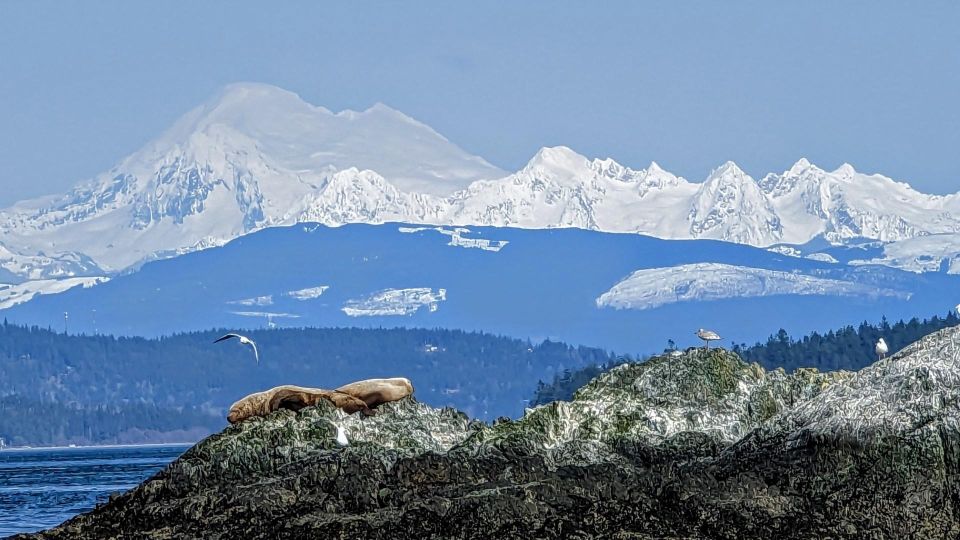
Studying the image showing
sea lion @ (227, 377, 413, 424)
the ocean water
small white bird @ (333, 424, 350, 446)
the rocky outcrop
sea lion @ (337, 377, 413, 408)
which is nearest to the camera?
the rocky outcrop

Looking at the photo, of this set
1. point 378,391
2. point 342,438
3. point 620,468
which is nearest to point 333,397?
point 378,391

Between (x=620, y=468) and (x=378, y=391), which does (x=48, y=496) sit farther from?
(x=620, y=468)

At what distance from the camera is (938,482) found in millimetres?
32500

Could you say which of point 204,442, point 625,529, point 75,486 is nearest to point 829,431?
point 625,529

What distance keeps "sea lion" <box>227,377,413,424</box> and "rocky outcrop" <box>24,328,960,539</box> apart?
48.6 inches

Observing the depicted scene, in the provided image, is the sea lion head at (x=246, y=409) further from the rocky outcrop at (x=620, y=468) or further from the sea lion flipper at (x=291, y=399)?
the rocky outcrop at (x=620, y=468)

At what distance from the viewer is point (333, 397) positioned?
43.6 meters

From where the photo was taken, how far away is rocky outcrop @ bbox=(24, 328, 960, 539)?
3216 cm

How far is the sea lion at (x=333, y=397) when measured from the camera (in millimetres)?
43031

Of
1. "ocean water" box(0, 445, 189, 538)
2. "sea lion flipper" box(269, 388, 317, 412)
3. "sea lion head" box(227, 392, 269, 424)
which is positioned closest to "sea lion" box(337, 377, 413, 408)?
"sea lion flipper" box(269, 388, 317, 412)

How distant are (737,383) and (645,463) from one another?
4.16 metres

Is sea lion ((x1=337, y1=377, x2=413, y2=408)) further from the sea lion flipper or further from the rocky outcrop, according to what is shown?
the rocky outcrop

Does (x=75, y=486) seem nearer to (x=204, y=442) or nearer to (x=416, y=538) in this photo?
(x=204, y=442)

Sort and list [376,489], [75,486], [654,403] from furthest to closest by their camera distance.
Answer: [75,486] < [654,403] < [376,489]
